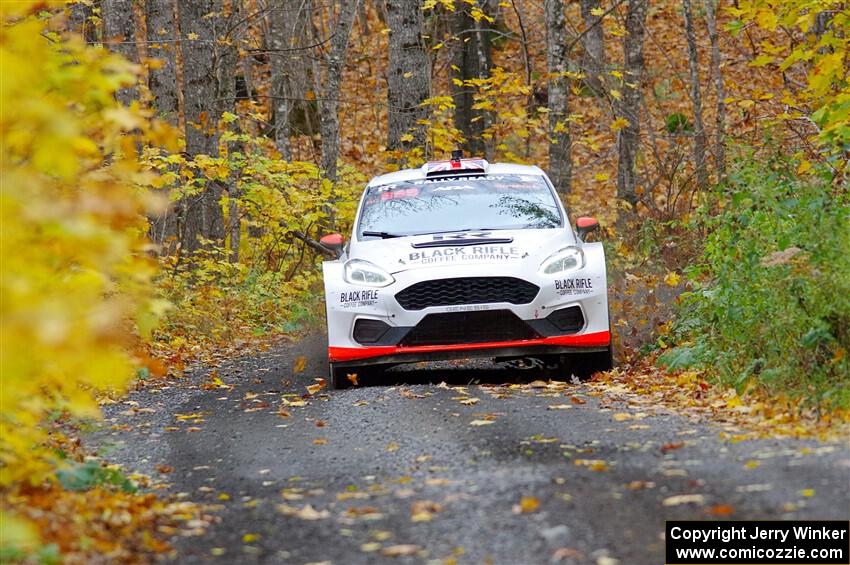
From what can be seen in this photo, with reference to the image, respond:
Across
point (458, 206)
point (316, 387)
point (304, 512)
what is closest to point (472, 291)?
point (458, 206)

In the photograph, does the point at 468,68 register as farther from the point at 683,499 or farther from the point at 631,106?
the point at 683,499

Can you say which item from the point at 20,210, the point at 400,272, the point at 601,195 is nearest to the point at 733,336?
the point at 400,272

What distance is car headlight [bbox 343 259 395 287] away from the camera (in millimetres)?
9273

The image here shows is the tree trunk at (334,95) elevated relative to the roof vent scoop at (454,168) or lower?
elevated

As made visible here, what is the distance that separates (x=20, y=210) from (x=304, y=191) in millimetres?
14697

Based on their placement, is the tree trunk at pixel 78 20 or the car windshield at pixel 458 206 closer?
the car windshield at pixel 458 206

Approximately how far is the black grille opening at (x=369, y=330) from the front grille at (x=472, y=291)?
27 cm

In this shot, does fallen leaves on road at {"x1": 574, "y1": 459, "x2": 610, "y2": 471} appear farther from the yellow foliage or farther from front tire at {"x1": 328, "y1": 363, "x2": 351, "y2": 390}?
front tire at {"x1": 328, "y1": 363, "x2": 351, "y2": 390}

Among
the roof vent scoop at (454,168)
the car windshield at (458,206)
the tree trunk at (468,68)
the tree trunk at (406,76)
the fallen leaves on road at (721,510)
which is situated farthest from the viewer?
the tree trunk at (468,68)

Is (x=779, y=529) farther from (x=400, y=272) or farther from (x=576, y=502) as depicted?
(x=400, y=272)

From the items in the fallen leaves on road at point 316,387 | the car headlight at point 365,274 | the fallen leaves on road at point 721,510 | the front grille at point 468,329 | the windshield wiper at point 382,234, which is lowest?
the fallen leaves on road at point 316,387

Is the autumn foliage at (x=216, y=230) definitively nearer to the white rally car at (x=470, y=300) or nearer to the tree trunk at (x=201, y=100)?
the tree trunk at (x=201, y=100)

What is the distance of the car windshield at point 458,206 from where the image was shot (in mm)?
10188

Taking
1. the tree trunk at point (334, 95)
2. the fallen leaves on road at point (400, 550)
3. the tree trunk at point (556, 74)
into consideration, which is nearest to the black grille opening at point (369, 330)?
the fallen leaves on road at point (400, 550)
